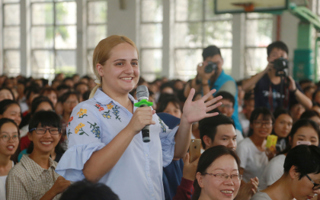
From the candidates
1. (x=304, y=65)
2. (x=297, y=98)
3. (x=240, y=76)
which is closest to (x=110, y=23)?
(x=240, y=76)

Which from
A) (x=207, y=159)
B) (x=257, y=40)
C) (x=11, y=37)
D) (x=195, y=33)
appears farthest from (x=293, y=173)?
(x=11, y=37)

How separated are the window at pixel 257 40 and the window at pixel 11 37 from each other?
6.79m

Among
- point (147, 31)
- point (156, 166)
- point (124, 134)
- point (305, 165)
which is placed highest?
point (147, 31)

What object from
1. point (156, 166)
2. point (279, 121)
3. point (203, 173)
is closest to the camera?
point (156, 166)

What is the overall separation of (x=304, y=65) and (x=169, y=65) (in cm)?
368

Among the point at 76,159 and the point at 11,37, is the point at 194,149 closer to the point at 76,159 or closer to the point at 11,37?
the point at 76,159

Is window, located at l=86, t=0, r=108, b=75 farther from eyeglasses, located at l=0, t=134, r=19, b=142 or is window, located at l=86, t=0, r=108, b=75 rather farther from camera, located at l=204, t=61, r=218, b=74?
eyeglasses, located at l=0, t=134, r=19, b=142

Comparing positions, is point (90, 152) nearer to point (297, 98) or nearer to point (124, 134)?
point (124, 134)

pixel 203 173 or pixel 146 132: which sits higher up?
pixel 146 132

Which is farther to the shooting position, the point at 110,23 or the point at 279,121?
the point at 110,23

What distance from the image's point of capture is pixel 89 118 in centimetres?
139

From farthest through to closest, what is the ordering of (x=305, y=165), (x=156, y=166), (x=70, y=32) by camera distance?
1. (x=70, y=32)
2. (x=305, y=165)
3. (x=156, y=166)

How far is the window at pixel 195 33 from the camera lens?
32.7ft

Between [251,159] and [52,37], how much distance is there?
976 cm
